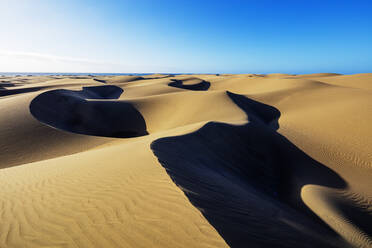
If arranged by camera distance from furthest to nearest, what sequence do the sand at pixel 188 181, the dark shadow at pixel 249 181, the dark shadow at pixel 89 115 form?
1. the dark shadow at pixel 89 115
2. the dark shadow at pixel 249 181
3. the sand at pixel 188 181

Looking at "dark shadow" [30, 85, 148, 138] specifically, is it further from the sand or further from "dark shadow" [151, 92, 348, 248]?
"dark shadow" [151, 92, 348, 248]

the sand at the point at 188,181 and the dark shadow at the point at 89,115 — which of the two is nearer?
the sand at the point at 188,181

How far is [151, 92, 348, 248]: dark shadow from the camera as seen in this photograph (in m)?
2.60

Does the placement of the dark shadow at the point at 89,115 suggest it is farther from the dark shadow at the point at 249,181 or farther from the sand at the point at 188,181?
the dark shadow at the point at 249,181

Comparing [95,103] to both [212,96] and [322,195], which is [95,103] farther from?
[322,195]

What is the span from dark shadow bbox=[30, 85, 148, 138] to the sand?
0.50ft

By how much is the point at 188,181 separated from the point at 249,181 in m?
3.26

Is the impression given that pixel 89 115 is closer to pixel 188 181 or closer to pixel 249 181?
pixel 249 181

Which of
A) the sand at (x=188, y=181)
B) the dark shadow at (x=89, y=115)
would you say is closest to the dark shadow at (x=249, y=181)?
the sand at (x=188, y=181)

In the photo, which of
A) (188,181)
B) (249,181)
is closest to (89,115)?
(249,181)

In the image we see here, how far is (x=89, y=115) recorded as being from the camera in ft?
52.3

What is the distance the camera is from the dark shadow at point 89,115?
1424cm

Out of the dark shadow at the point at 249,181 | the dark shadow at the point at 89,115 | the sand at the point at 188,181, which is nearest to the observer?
the sand at the point at 188,181

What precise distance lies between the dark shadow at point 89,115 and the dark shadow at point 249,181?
8898mm
